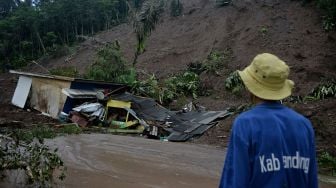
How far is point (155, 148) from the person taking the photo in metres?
14.9

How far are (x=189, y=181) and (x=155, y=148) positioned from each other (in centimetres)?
519

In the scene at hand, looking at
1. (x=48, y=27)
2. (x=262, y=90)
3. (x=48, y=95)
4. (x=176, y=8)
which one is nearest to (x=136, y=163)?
(x=262, y=90)

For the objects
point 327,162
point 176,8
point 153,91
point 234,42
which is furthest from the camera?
point 176,8

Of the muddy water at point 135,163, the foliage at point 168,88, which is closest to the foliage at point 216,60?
the foliage at point 168,88

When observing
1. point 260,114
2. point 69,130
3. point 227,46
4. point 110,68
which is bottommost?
point 69,130

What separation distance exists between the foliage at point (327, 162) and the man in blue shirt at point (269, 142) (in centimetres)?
1031

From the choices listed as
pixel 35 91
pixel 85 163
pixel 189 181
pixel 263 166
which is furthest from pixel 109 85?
pixel 263 166

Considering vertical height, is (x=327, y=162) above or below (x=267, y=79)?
below

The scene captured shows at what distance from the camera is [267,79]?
2.73 metres

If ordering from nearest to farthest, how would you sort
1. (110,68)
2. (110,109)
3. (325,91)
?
(325,91)
(110,109)
(110,68)

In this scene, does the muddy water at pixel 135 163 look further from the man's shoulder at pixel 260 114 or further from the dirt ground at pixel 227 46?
the man's shoulder at pixel 260 114

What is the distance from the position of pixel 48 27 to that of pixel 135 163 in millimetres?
46402

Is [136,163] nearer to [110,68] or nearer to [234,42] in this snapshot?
[110,68]

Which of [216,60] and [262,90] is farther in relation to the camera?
[216,60]
